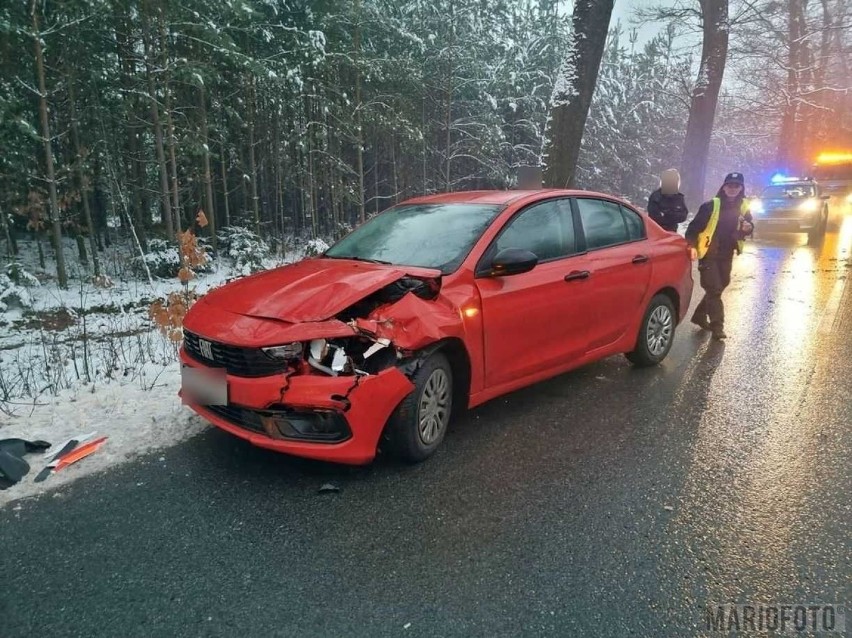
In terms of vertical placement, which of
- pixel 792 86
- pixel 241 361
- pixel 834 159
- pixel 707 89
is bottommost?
pixel 241 361

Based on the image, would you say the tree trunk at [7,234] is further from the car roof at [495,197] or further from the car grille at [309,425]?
the car grille at [309,425]

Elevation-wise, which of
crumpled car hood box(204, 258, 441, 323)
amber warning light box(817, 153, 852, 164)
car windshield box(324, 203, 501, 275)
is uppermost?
amber warning light box(817, 153, 852, 164)

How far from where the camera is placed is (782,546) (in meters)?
2.81

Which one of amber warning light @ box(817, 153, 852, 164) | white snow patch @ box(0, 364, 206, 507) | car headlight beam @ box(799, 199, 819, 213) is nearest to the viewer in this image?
white snow patch @ box(0, 364, 206, 507)

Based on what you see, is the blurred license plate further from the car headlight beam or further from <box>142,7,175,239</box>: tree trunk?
the car headlight beam

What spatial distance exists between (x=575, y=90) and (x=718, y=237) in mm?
5559

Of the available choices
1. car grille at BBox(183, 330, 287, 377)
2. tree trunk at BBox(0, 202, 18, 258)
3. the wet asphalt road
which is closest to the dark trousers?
the wet asphalt road

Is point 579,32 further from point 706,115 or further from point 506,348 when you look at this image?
point 706,115

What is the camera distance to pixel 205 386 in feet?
11.5

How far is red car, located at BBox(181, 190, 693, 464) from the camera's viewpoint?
3240mm

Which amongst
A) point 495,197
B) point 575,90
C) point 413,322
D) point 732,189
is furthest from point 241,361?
point 575,90

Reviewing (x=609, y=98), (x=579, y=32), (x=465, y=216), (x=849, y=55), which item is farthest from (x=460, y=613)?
(x=849, y=55)

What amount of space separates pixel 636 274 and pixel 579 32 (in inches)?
306

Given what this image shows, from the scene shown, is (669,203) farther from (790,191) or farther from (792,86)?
(792,86)
